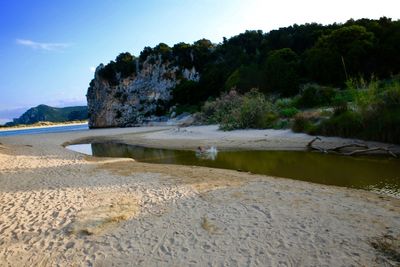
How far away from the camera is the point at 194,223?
7242 mm

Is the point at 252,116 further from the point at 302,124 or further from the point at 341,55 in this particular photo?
the point at 341,55

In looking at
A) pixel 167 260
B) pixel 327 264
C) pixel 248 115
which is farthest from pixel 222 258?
pixel 248 115

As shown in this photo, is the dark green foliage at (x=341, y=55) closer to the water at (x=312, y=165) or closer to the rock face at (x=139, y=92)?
the water at (x=312, y=165)

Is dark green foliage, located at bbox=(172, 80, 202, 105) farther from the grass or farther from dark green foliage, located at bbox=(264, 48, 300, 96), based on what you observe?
the grass

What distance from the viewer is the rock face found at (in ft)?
247

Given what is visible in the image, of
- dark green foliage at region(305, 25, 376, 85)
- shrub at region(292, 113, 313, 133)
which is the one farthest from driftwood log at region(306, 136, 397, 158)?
dark green foliage at region(305, 25, 376, 85)

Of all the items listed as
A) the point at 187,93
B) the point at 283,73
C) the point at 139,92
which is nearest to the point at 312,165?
the point at 283,73

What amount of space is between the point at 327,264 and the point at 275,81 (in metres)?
44.2

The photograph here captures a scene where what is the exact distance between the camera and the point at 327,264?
17.0ft

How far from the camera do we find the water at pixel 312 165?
10914 millimetres

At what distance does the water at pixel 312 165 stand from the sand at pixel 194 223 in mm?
1397

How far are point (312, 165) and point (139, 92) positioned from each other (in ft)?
229

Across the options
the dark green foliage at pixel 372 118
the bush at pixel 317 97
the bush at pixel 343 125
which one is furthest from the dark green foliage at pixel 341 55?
the dark green foliage at pixel 372 118

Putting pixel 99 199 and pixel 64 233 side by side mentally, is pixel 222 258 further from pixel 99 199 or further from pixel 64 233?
pixel 99 199
